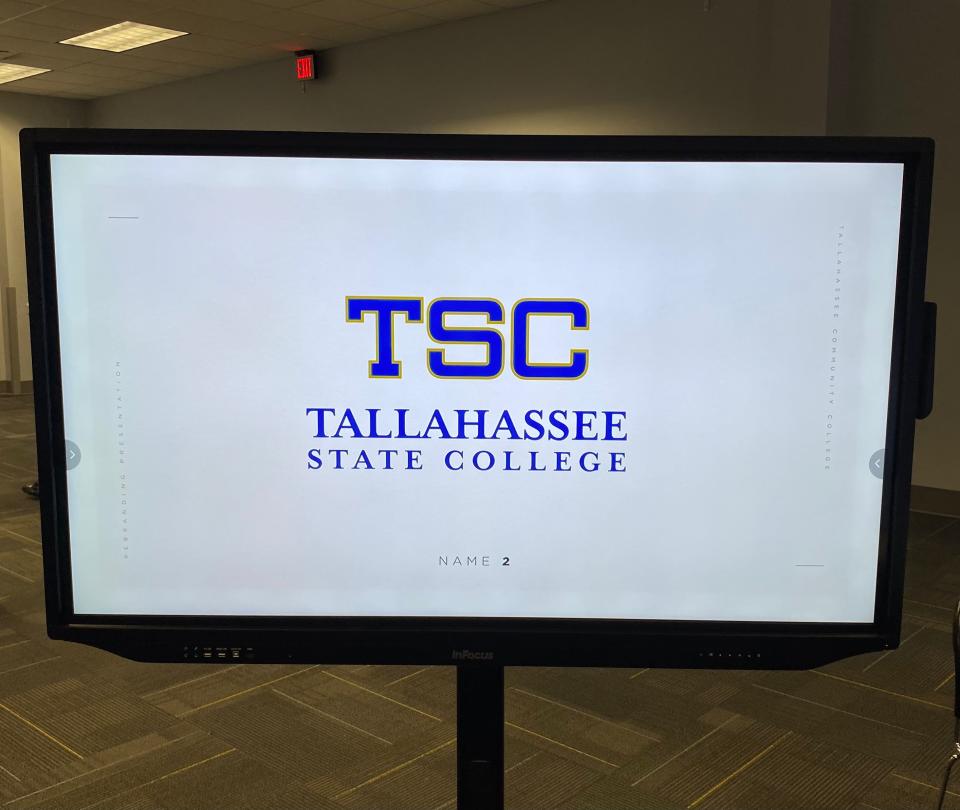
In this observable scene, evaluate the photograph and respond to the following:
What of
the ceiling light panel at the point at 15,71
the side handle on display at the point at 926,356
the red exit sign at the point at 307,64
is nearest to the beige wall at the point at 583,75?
the red exit sign at the point at 307,64

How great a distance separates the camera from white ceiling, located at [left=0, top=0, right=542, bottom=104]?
5.70 meters

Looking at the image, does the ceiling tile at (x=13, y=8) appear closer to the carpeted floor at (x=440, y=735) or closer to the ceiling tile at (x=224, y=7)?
the ceiling tile at (x=224, y=7)

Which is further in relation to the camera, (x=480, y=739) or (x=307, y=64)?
(x=307, y=64)

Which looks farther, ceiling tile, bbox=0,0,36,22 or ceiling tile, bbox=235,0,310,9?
ceiling tile, bbox=0,0,36,22

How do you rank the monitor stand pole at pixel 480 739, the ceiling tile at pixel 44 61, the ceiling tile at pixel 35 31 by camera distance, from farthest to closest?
the ceiling tile at pixel 44 61
the ceiling tile at pixel 35 31
the monitor stand pole at pixel 480 739

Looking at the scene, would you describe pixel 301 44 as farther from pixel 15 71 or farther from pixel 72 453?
pixel 72 453

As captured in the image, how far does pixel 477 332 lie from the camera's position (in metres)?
0.72

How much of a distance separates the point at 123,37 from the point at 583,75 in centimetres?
372

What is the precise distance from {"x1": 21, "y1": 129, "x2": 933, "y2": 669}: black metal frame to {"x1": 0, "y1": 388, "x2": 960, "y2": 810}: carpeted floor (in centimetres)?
141

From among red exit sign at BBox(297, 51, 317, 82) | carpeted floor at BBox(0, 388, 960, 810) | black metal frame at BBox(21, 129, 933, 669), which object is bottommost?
carpeted floor at BBox(0, 388, 960, 810)

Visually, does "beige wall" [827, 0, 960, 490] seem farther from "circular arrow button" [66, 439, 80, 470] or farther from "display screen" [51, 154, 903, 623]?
"circular arrow button" [66, 439, 80, 470]

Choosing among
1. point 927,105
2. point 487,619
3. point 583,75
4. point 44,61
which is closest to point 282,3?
point 583,75

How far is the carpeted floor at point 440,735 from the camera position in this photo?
80.4 inches

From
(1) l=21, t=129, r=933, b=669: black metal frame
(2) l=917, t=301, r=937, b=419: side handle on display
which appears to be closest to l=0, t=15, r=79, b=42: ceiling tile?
(1) l=21, t=129, r=933, b=669: black metal frame
